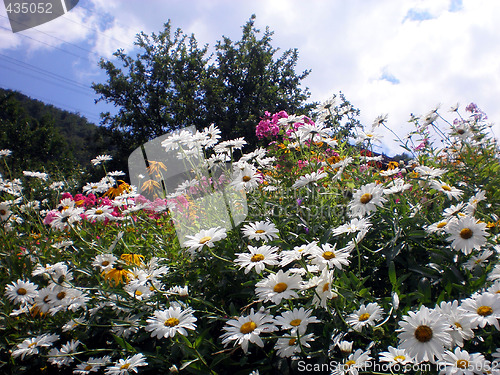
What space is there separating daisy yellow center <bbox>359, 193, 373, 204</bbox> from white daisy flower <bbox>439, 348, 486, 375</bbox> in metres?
0.68

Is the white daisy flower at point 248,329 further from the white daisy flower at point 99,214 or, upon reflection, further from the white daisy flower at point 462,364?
the white daisy flower at point 99,214

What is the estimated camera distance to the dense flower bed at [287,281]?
1096 millimetres

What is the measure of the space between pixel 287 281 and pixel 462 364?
0.54m

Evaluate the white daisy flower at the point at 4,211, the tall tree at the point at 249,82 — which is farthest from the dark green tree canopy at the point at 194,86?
the white daisy flower at the point at 4,211

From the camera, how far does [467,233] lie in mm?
1195

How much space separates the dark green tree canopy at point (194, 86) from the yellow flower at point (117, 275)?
19165mm

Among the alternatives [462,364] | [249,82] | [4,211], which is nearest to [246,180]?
[462,364]

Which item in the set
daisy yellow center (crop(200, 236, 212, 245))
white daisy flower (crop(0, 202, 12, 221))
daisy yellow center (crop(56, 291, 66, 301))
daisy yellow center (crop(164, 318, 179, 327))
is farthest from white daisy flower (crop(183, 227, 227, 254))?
white daisy flower (crop(0, 202, 12, 221))

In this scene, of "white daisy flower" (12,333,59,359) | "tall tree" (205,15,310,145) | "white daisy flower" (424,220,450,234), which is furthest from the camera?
"tall tree" (205,15,310,145)

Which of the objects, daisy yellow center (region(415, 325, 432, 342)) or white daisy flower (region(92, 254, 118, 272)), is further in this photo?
white daisy flower (region(92, 254, 118, 272))

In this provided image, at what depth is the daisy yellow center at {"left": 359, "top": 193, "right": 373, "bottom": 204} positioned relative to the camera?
57.4 inches

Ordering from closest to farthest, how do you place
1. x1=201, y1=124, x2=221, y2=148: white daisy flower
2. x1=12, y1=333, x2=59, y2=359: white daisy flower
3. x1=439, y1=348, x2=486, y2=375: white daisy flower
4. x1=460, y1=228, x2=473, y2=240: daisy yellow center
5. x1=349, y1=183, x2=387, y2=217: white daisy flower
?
x1=439, y1=348, x2=486, y2=375: white daisy flower
x1=460, y1=228, x2=473, y2=240: daisy yellow center
x1=349, y1=183, x2=387, y2=217: white daisy flower
x1=12, y1=333, x2=59, y2=359: white daisy flower
x1=201, y1=124, x2=221, y2=148: white daisy flower

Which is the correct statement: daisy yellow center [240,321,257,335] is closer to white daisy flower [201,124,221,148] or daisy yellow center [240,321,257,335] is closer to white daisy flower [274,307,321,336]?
white daisy flower [274,307,321,336]

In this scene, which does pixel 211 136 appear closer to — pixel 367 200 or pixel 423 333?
pixel 367 200
